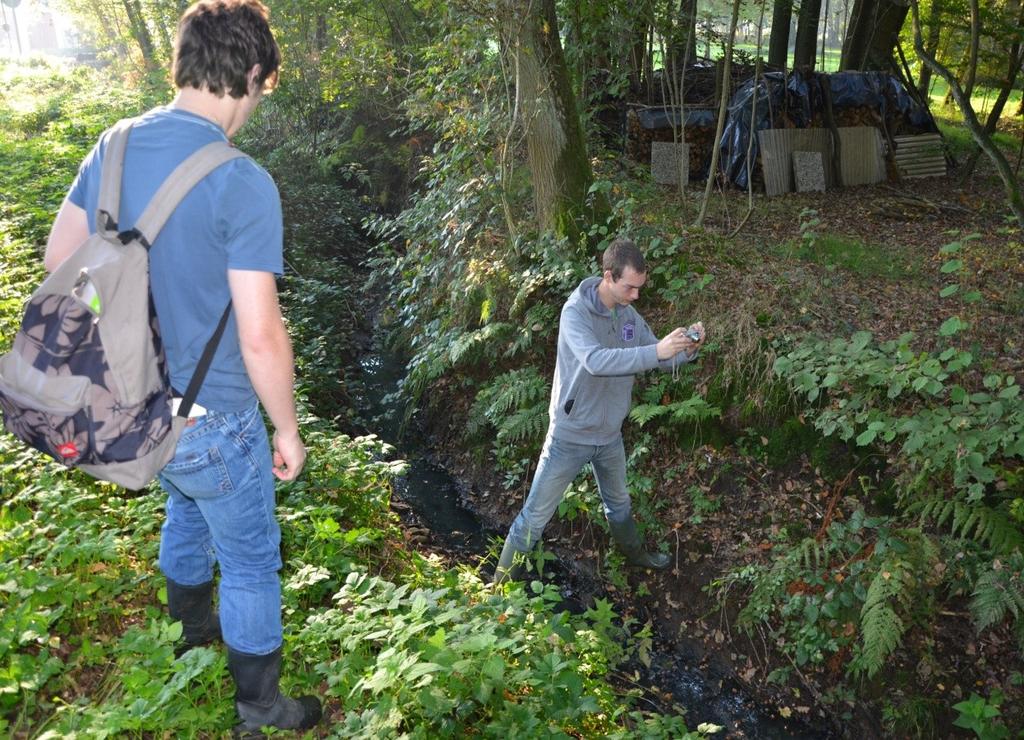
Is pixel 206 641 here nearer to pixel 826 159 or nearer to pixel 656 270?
pixel 656 270

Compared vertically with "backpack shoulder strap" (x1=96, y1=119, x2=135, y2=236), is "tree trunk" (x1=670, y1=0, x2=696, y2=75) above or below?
above

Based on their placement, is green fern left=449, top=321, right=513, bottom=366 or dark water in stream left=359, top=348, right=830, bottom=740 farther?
green fern left=449, top=321, right=513, bottom=366

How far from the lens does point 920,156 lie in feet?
39.0

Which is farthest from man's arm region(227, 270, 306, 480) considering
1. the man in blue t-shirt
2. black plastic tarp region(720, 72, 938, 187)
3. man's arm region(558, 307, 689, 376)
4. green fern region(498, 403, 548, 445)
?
black plastic tarp region(720, 72, 938, 187)

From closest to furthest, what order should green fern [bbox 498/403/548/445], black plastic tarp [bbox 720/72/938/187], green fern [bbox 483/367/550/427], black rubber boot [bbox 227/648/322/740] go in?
black rubber boot [bbox 227/648/322/740] → green fern [bbox 498/403/548/445] → green fern [bbox 483/367/550/427] → black plastic tarp [bbox 720/72/938/187]

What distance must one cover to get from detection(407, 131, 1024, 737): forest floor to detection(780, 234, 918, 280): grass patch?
0.03 m

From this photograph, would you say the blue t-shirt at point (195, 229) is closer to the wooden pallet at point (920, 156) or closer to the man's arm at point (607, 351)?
the man's arm at point (607, 351)

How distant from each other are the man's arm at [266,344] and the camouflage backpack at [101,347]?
0.30 metres

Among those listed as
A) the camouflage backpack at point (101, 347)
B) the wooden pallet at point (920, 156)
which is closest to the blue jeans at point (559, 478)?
the camouflage backpack at point (101, 347)

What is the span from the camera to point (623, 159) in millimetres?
10547

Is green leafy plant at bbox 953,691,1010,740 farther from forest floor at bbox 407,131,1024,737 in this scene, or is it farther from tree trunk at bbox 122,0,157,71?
tree trunk at bbox 122,0,157,71

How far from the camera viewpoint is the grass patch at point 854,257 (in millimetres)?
7660

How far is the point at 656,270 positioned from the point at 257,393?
17.1ft

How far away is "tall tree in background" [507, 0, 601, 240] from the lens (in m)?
7.64
